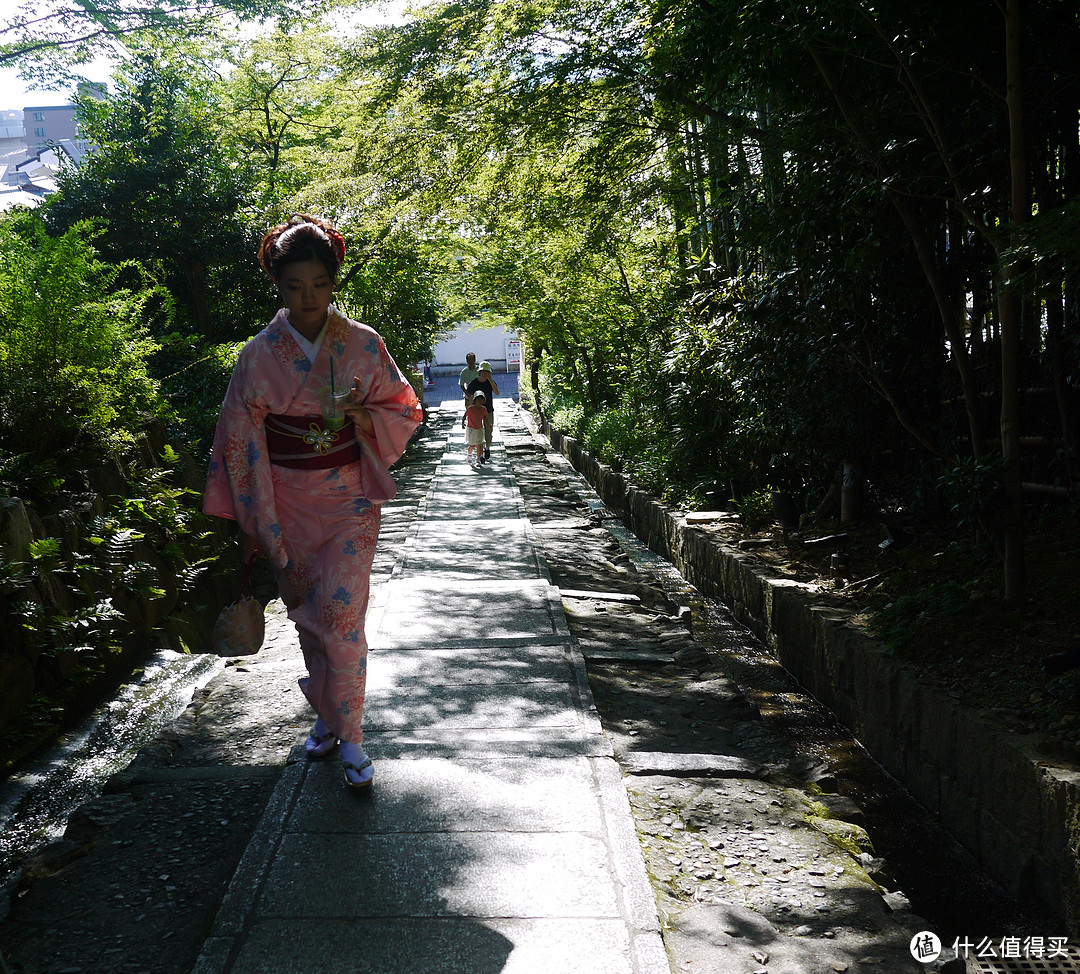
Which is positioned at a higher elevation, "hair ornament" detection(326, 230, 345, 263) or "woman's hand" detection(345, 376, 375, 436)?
"hair ornament" detection(326, 230, 345, 263)

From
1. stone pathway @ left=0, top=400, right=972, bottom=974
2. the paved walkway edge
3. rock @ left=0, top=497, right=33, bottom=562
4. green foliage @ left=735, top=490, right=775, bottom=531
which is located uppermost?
rock @ left=0, top=497, right=33, bottom=562

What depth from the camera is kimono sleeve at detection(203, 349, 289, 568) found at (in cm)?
327

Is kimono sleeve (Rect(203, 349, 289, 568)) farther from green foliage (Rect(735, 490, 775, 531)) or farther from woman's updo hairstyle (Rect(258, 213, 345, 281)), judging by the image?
green foliage (Rect(735, 490, 775, 531))

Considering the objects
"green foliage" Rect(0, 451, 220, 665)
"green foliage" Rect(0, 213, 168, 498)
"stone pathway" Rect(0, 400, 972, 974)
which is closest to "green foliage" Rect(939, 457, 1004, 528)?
"stone pathway" Rect(0, 400, 972, 974)

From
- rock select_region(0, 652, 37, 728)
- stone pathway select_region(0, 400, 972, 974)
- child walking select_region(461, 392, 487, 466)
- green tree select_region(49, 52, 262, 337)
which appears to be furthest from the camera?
child walking select_region(461, 392, 487, 466)

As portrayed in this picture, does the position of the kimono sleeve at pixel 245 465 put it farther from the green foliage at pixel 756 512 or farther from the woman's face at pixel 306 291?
the green foliage at pixel 756 512

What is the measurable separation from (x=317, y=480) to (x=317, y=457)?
0.28 ft

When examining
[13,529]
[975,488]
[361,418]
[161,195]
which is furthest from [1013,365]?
[161,195]

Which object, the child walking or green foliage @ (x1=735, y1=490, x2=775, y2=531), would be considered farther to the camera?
the child walking

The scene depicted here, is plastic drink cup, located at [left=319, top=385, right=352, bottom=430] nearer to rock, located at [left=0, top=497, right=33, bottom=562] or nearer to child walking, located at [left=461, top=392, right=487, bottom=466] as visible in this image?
rock, located at [left=0, top=497, right=33, bottom=562]

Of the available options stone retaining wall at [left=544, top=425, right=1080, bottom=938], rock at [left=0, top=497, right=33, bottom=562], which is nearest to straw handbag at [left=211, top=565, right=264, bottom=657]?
rock at [left=0, top=497, right=33, bottom=562]

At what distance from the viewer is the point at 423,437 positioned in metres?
22.4

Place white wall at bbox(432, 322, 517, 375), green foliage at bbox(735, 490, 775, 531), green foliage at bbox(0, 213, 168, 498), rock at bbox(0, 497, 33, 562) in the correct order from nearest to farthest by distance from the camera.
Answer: rock at bbox(0, 497, 33, 562) < green foliage at bbox(0, 213, 168, 498) < green foliage at bbox(735, 490, 775, 531) < white wall at bbox(432, 322, 517, 375)

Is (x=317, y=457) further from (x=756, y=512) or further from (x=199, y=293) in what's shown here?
(x=199, y=293)
